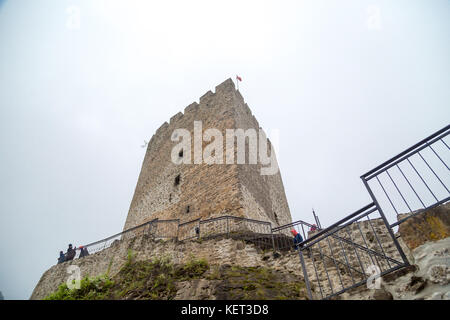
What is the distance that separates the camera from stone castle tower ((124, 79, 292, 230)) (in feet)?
29.7

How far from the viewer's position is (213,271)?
5.48m

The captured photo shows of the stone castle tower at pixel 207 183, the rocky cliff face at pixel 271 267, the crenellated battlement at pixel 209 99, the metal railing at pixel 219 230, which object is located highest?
the crenellated battlement at pixel 209 99

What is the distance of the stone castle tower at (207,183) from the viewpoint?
905 cm

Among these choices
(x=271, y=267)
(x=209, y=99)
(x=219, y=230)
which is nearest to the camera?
(x=271, y=267)

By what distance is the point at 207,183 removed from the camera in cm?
1002

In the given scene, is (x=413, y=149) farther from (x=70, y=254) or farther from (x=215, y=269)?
(x=70, y=254)

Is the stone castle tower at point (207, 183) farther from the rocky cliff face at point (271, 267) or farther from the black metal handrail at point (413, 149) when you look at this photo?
the black metal handrail at point (413, 149)

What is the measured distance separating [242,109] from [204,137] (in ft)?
8.93

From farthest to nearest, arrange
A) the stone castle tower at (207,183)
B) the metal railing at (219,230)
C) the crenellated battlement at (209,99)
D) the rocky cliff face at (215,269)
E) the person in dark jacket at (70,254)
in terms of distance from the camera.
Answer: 1. the crenellated battlement at (209,99)
2. the person in dark jacket at (70,254)
3. the stone castle tower at (207,183)
4. the metal railing at (219,230)
5. the rocky cliff face at (215,269)

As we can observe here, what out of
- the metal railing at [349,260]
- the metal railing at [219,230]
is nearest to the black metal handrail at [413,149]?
the metal railing at [349,260]

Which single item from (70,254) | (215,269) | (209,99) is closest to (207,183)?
(215,269)

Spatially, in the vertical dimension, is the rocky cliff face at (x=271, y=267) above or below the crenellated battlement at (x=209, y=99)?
below

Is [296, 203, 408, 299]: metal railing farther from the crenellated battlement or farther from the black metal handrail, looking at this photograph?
the crenellated battlement
